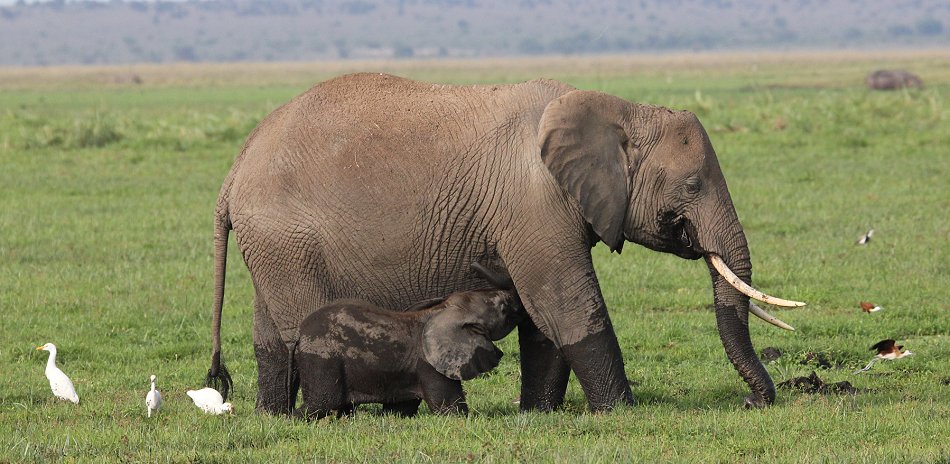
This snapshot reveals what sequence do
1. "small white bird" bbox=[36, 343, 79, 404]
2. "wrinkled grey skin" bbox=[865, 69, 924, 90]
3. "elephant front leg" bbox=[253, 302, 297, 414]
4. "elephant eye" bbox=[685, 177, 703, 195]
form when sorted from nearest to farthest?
"elephant eye" bbox=[685, 177, 703, 195]
"elephant front leg" bbox=[253, 302, 297, 414]
"small white bird" bbox=[36, 343, 79, 404]
"wrinkled grey skin" bbox=[865, 69, 924, 90]

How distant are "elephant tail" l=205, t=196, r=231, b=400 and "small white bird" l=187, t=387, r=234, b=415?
1.38ft

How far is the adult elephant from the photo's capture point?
8.48 meters

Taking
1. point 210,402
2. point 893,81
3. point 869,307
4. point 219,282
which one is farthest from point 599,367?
point 893,81

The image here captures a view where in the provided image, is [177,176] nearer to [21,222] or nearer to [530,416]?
[21,222]

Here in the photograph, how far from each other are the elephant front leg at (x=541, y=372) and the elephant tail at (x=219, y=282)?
6.66 ft

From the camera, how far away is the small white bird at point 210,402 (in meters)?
8.81

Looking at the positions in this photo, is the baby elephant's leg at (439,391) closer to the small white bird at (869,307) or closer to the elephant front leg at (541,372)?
the elephant front leg at (541,372)

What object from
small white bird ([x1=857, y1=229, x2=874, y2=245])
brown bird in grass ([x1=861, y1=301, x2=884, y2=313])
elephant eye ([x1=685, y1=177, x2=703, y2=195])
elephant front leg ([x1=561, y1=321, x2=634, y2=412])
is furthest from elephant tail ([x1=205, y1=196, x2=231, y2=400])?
small white bird ([x1=857, y1=229, x2=874, y2=245])

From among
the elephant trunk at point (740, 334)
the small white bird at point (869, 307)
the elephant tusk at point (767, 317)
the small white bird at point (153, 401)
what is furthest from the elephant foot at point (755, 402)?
the small white bird at point (869, 307)

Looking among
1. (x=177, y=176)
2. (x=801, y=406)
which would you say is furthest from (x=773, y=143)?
(x=801, y=406)

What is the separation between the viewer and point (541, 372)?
9039mm

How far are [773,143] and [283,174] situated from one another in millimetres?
19148

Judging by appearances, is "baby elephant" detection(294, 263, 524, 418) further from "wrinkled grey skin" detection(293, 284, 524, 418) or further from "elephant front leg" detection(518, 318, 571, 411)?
"elephant front leg" detection(518, 318, 571, 411)

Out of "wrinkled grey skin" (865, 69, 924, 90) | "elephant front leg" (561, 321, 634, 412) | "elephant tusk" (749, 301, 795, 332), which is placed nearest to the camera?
"elephant front leg" (561, 321, 634, 412)
